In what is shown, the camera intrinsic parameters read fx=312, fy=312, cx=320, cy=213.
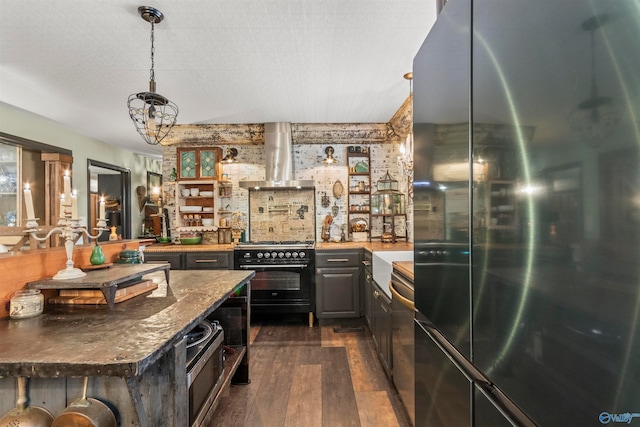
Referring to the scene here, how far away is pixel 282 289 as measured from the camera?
3871 millimetres

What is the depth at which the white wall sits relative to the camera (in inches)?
156

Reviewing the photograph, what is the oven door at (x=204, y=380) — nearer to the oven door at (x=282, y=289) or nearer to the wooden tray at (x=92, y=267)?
the wooden tray at (x=92, y=267)

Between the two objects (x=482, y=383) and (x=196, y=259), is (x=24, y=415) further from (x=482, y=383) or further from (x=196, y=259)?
(x=196, y=259)

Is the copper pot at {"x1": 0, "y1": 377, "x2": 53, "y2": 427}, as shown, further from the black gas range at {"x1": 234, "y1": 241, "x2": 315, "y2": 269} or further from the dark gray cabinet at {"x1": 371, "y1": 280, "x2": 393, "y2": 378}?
the black gas range at {"x1": 234, "y1": 241, "x2": 315, "y2": 269}

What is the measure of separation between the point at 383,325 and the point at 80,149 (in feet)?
17.8

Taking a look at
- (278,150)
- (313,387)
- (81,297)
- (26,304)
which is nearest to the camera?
(26,304)

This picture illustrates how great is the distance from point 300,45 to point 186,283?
1.93 meters

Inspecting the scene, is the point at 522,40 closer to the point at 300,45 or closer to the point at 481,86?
the point at 481,86

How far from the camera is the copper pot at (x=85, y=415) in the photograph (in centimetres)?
101

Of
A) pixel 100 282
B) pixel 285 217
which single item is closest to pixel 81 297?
pixel 100 282

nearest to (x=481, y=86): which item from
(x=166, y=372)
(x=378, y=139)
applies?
(x=166, y=372)

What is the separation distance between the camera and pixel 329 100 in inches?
140

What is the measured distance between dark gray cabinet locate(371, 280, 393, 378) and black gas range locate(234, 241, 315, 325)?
108cm

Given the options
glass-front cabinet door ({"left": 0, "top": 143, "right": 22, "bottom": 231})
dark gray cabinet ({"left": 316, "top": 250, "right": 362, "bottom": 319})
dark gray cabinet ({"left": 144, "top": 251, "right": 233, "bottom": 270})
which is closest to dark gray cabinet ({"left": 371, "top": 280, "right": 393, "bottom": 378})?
dark gray cabinet ({"left": 316, "top": 250, "right": 362, "bottom": 319})
